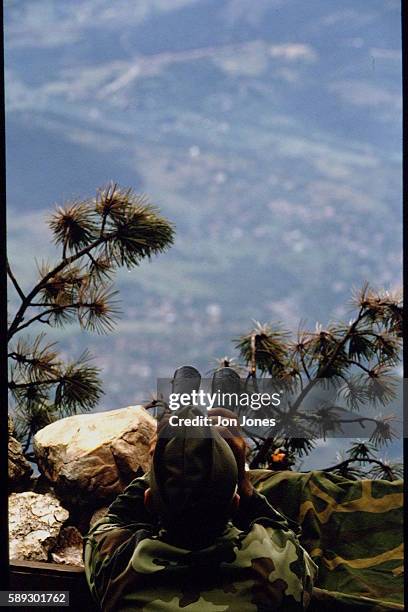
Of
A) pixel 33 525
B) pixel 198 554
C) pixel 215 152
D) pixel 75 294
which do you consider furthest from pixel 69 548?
pixel 215 152

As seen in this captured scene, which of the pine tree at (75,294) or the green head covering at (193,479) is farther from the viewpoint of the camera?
the pine tree at (75,294)

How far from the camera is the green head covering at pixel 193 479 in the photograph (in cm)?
110

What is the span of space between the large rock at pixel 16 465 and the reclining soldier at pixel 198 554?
180 millimetres

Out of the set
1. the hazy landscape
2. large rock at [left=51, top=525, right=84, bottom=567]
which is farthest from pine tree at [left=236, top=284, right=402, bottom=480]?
large rock at [left=51, top=525, right=84, bottom=567]

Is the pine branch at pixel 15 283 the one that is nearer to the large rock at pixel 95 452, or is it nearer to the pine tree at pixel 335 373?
the large rock at pixel 95 452

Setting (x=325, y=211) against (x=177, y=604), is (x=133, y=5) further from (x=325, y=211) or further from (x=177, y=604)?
(x=177, y=604)

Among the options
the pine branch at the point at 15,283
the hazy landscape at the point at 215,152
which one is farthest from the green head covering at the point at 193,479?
the pine branch at the point at 15,283

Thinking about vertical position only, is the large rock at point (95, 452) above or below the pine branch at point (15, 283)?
below

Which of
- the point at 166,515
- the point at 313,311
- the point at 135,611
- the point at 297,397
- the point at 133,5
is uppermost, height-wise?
the point at 133,5

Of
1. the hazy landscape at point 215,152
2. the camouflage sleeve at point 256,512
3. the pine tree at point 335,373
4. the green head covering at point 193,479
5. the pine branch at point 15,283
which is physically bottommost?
the camouflage sleeve at point 256,512

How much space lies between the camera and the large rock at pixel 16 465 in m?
1.23

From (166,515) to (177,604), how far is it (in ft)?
0.38

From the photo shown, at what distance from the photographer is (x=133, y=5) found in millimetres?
1245

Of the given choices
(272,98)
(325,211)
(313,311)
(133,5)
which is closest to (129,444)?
(313,311)
